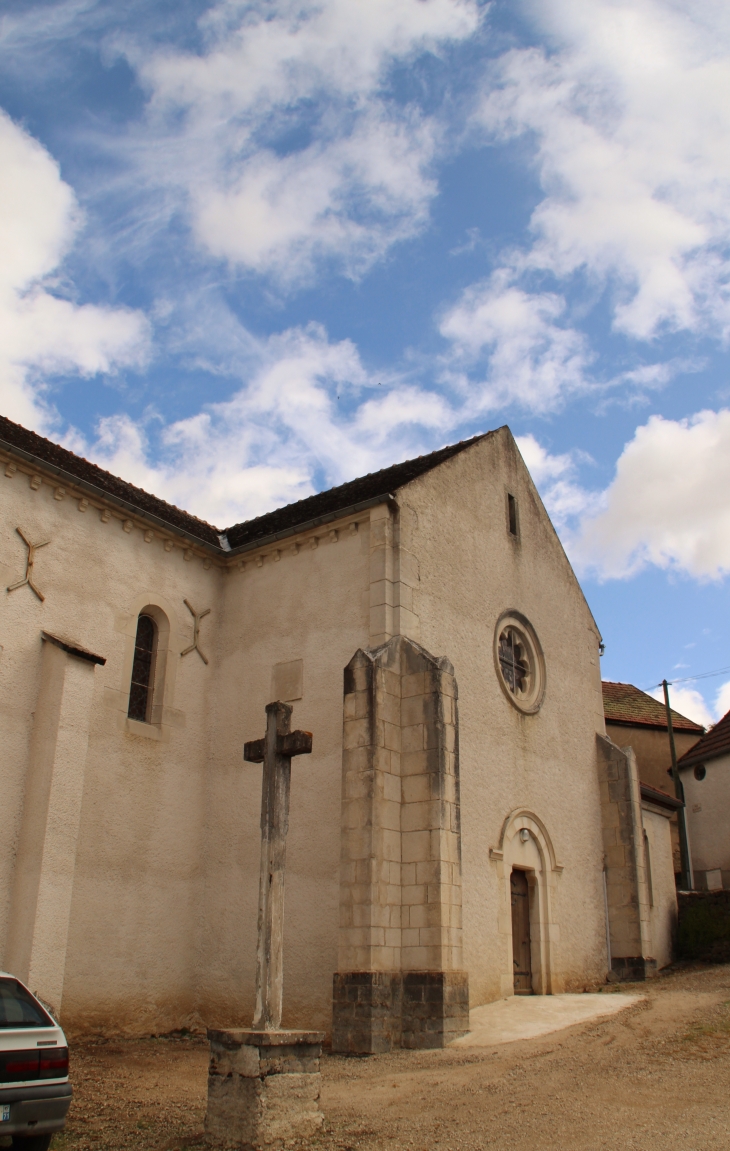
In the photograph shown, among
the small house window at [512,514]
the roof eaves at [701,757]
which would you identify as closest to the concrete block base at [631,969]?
the roof eaves at [701,757]

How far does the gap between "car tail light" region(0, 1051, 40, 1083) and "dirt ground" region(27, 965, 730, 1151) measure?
33.5 inches

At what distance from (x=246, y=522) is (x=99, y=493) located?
5337 mm

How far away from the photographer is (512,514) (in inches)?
675

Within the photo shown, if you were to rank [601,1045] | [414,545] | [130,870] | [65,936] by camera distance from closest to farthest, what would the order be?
[601,1045] < [65,936] < [130,870] < [414,545]

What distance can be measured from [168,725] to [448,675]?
4.70 m

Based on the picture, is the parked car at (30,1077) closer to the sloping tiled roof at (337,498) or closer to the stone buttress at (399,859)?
the stone buttress at (399,859)

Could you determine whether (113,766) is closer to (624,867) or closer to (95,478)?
(95,478)

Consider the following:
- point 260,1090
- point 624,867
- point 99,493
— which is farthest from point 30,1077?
point 624,867

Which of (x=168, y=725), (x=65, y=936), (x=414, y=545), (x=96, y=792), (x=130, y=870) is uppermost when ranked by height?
(x=414, y=545)

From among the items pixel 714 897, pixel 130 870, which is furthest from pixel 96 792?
pixel 714 897

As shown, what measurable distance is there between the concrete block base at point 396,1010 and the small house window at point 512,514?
8.35m

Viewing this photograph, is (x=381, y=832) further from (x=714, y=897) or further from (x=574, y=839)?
(x=714, y=897)

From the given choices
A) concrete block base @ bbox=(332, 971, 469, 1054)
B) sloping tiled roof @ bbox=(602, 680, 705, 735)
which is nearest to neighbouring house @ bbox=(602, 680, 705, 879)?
sloping tiled roof @ bbox=(602, 680, 705, 735)

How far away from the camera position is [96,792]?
42.2 feet
